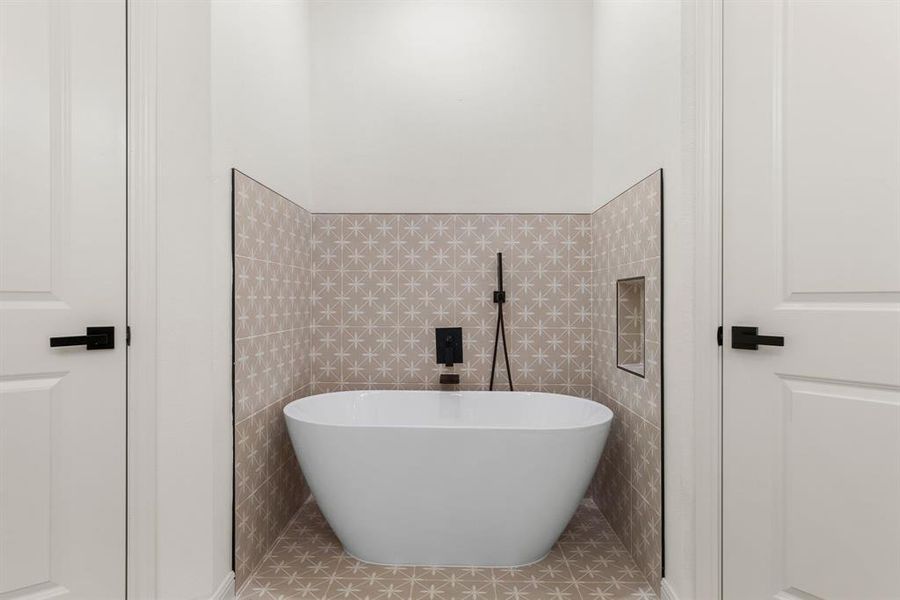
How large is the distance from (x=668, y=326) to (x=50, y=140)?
6.37 feet

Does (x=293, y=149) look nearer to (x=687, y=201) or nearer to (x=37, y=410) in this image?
(x=37, y=410)

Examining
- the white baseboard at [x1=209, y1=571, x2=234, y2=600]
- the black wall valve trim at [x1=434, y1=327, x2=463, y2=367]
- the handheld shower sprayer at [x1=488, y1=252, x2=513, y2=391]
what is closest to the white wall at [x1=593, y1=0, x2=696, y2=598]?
the handheld shower sprayer at [x1=488, y1=252, x2=513, y2=391]

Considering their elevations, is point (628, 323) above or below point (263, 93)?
below

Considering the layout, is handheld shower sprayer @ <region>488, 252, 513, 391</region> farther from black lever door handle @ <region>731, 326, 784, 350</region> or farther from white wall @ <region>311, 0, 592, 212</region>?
black lever door handle @ <region>731, 326, 784, 350</region>

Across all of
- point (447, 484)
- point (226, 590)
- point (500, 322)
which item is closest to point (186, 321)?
point (226, 590)

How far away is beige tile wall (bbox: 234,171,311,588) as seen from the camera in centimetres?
177

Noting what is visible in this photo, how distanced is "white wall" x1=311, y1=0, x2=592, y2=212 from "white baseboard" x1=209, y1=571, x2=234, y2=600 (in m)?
1.71

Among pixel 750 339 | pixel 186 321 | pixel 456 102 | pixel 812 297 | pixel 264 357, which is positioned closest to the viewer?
pixel 812 297

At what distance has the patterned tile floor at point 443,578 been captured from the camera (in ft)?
5.59

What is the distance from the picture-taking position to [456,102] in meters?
2.58

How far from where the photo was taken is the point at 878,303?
1.19 m

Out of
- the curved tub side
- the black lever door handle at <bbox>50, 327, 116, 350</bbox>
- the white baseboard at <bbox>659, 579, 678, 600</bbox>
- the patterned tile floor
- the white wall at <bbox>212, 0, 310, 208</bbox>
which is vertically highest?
the white wall at <bbox>212, 0, 310, 208</bbox>

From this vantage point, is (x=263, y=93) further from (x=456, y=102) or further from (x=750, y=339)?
(x=750, y=339)

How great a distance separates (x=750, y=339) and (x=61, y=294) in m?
1.96
